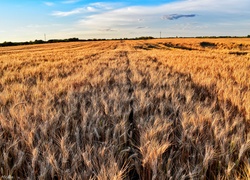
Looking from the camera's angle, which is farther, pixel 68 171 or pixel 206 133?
pixel 206 133

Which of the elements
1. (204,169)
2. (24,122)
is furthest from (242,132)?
(24,122)

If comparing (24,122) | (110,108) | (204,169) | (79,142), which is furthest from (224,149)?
(24,122)

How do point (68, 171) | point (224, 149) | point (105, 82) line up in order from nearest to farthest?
point (68, 171), point (224, 149), point (105, 82)

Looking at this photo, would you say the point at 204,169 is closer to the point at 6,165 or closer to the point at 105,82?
the point at 6,165

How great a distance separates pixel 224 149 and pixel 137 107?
44.2 inches

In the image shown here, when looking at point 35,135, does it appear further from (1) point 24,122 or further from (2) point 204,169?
(2) point 204,169

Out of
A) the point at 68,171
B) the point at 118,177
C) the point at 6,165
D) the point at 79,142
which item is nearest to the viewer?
the point at 118,177

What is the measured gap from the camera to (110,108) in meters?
2.58

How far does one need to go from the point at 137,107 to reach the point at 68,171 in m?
1.35

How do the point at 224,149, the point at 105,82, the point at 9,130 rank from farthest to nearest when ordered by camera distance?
the point at 105,82 → the point at 9,130 → the point at 224,149

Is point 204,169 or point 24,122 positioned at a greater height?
point 24,122

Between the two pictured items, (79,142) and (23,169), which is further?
(79,142)

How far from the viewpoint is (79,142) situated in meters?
1.70

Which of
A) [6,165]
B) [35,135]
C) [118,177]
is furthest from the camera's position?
[35,135]
